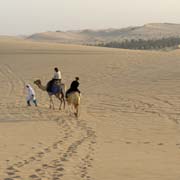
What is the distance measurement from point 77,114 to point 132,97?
5379 mm

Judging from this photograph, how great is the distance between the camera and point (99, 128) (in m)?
13.8

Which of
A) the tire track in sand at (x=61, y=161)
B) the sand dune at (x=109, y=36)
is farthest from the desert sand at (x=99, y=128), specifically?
the sand dune at (x=109, y=36)

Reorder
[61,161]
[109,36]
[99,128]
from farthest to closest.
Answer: [109,36], [99,128], [61,161]

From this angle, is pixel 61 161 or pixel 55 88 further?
pixel 55 88

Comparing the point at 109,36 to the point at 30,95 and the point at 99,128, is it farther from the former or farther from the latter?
the point at 99,128

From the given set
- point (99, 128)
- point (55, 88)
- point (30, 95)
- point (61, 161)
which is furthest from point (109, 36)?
point (61, 161)

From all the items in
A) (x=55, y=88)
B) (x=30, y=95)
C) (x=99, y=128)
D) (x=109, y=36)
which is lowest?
(x=99, y=128)

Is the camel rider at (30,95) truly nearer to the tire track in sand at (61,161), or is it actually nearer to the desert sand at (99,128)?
the desert sand at (99,128)

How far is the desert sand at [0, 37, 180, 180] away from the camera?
8.84 metres

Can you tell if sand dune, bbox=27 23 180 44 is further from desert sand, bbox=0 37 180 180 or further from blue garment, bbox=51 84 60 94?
blue garment, bbox=51 84 60 94

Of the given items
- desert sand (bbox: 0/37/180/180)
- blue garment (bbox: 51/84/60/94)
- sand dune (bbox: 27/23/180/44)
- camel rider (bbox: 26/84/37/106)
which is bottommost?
desert sand (bbox: 0/37/180/180)

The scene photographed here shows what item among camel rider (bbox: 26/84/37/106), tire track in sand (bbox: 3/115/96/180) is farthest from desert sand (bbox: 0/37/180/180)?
camel rider (bbox: 26/84/37/106)

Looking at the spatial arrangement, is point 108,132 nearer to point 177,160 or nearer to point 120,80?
point 177,160

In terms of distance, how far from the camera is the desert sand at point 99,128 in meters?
8.84
